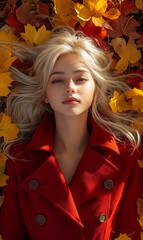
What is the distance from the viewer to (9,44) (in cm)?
215

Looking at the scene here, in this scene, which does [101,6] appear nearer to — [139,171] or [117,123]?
[117,123]

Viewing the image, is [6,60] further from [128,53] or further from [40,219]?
[40,219]

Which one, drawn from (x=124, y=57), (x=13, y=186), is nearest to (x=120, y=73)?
(x=124, y=57)

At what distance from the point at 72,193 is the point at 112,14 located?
102cm

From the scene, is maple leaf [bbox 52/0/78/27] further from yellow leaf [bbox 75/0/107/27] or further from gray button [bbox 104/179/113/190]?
gray button [bbox 104/179/113/190]

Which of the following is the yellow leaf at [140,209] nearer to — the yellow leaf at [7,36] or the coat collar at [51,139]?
the coat collar at [51,139]

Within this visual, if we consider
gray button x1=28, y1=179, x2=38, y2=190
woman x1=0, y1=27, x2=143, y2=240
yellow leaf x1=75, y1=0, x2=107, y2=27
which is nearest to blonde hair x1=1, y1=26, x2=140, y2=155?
woman x1=0, y1=27, x2=143, y2=240

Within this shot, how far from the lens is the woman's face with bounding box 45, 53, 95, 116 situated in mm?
1908

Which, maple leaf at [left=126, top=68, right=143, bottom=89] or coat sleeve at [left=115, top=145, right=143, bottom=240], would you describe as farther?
maple leaf at [left=126, top=68, right=143, bottom=89]

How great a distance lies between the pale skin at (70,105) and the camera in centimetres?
192

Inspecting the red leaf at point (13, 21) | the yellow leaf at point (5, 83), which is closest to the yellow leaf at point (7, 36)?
the red leaf at point (13, 21)

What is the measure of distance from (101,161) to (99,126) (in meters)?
0.22

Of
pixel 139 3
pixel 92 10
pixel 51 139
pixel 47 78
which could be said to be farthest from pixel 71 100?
pixel 139 3

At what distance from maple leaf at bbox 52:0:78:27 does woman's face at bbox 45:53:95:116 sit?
240 mm
